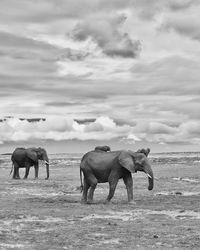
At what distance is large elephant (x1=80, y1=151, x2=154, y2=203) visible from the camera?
70.0 ft

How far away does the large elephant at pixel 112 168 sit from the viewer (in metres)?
21.3

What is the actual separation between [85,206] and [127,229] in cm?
563

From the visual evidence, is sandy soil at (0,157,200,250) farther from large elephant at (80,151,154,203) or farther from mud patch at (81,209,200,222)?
large elephant at (80,151,154,203)

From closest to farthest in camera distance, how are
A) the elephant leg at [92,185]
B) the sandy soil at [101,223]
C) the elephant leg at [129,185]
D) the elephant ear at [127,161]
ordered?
the sandy soil at [101,223] < the elephant ear at [127,161] < the elephant leg at [129,185] < the elephant leg at [92,185]

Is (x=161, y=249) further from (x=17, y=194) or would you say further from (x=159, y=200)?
(x=17, y=194)

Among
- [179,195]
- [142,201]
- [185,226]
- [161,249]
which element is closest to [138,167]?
[142,201]

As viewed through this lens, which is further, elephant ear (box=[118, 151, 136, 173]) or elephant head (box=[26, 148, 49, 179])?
elephant head (box=[26, 148, 49, 179])

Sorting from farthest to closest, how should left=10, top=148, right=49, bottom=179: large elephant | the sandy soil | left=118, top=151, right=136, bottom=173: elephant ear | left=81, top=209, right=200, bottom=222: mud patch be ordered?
left=10, top=148, right=49, bottom=179: large elephant < left=118, top=151, right=136, bottom=173: elephant ear < left=81, top=209, right=200, bottom=222: mud patch < the sandy soil

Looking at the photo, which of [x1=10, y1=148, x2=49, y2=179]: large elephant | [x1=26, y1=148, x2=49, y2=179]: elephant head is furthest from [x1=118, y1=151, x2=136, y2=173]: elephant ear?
[x1=26, y1=148, x2=49, y2=179]: elephant head

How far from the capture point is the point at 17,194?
1031 inches

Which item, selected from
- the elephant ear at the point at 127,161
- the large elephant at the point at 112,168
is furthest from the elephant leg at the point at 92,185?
the elephant ear at the point at 127,161

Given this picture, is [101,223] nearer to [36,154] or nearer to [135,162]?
[135,162]

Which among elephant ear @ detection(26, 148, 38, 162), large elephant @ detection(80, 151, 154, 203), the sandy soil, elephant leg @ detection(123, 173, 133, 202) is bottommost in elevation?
the sandy soil

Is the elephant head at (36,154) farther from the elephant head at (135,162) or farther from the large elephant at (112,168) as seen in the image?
the elephant head at (135,162)
